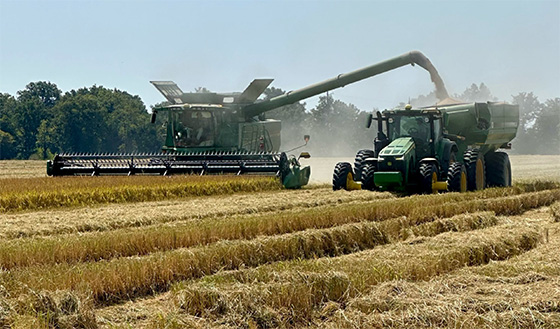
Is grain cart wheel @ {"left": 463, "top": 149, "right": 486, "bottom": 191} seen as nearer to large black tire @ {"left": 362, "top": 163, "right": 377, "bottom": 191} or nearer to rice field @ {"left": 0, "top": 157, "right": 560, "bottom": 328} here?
A: large black tire @ {"left": 362, "top": 163, "right": 377, "bottom": 191}

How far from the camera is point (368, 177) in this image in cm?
1524

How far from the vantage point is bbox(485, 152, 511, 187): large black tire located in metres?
17.5

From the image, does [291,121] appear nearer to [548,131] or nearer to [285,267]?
[548,131]

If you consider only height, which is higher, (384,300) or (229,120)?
(229,120)

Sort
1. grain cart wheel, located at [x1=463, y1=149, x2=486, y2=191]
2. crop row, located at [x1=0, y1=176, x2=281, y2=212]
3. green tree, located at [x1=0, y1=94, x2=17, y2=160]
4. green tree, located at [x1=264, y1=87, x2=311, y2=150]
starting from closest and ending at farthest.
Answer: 1. crop row, located at [x1=0, y1=176, x2=281, y2=212]
2. grain cart wheel, located at [x1=463, y1=149, x2=486, y2=191]
3. green tree, located at [x1=264, y1=87, x2=311, y2=150]
4. green tree, located at [x1=0, y1=94, x2=17, y2=160]

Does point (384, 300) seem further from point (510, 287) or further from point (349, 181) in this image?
point (349, 181)

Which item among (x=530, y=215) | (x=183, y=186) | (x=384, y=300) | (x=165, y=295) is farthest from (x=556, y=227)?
(x=183, y=186)

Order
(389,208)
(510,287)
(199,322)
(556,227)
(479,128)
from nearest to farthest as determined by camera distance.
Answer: (199,322)
(510,287)
(556,227)
(389,208)
(479,128)

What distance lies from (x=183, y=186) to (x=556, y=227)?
751 cm

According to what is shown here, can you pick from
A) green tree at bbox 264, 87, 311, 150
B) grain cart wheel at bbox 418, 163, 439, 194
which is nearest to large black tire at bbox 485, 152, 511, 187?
grain cart wheel at bbox 418, 163, 439, 194

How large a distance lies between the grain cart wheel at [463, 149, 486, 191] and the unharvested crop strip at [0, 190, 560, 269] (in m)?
3.50

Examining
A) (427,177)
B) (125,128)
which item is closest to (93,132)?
(125,128)

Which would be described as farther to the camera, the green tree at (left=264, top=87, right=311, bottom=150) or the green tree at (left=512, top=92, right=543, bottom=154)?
the green tree at (left=512, top=92, right=543, bottom=154)

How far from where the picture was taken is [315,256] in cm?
805
